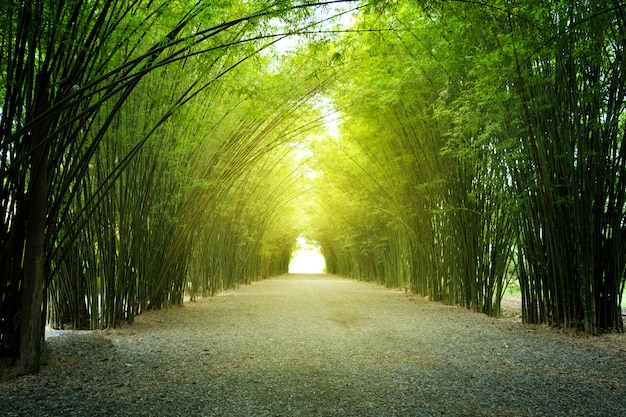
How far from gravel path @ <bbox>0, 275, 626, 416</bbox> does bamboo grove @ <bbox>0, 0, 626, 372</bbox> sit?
1.48 ft

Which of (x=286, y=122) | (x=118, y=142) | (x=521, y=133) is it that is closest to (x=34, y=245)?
(x=118, y=142)

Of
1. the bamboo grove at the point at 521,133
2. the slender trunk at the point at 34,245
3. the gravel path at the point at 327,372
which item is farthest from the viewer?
the bamboo grove at the point at 521,133

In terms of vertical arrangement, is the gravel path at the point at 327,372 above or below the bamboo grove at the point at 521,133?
below

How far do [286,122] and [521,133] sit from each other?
12.5 ft

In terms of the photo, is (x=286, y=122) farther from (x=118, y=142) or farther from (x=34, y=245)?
(x=34, y=245)

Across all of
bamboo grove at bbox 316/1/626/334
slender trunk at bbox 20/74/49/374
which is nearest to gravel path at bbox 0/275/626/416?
slender trunk at bbox 20/74/49/374

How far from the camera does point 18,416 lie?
1711 mm

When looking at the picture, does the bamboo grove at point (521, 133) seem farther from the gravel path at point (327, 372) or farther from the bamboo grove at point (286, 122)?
the gravel path at point (327, 372)

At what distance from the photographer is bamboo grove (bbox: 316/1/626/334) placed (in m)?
3.18

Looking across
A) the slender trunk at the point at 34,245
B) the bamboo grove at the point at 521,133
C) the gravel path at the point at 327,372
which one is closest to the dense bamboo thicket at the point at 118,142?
the slender trunk at the point at 34,245

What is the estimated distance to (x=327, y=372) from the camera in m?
2.44

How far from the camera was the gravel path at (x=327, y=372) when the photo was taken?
73.4 inches

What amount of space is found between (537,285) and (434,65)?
237cm

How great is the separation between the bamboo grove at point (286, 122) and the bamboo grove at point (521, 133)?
0.02 metres
